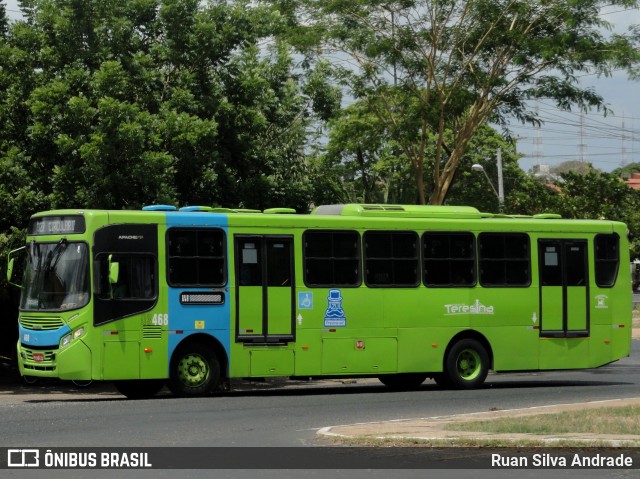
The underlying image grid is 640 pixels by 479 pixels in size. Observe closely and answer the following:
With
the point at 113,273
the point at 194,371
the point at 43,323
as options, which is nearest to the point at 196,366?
the point at 194,371

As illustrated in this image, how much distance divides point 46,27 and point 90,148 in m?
3.94

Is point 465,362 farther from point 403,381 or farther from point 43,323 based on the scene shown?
point 43,323

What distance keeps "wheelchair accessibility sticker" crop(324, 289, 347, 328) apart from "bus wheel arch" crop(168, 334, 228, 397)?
201 cm

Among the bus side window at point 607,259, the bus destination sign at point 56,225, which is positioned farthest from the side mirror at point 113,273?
the bus side window at point 607,259

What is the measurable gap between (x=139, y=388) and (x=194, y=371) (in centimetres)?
138

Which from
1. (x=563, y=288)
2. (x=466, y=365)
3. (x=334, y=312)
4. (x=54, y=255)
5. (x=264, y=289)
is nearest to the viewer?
(x=54, y=255)

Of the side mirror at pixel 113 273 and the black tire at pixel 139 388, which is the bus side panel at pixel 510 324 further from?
the side mirror at pixel 113 273

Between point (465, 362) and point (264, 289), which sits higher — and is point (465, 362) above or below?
below

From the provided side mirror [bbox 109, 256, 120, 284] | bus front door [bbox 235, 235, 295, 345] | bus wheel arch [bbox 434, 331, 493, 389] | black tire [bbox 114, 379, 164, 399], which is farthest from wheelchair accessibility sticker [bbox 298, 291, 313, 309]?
side mirror [bbox 109, 256, 120, 284]

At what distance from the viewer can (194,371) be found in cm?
2091

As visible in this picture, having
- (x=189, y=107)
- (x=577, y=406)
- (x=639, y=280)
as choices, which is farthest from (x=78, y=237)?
(x=639, y=280)

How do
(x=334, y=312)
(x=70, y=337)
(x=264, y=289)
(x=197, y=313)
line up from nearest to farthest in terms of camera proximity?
1. (x=70, y=337)
2. (x=197, y=313)
3. (x=264, y=289)
4. (x=334, y=312)

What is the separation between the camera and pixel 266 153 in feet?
90.7

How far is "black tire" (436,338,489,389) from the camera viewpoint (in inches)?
912
